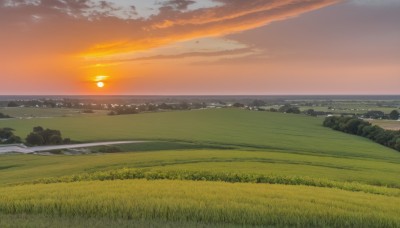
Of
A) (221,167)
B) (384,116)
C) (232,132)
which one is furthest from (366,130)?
(221,167)

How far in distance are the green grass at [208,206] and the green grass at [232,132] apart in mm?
35274

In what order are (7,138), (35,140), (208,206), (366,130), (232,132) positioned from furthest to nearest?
(366,130)
(232,132)
(7,138)
(35,140)
(208,206)

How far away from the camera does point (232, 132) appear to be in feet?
238

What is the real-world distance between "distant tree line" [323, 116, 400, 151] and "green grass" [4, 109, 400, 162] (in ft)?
10.3

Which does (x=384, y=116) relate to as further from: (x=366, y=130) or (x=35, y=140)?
(x=35, y=140)

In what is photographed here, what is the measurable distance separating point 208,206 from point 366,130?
7507cm

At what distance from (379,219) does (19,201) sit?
12.2 meters

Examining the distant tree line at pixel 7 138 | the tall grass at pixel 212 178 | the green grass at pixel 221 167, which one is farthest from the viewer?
the distant tree line at pixel 7 138

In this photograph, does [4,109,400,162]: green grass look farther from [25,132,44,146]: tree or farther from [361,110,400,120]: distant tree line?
[361,110,400,120]: distant tree line

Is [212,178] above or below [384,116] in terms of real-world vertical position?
above

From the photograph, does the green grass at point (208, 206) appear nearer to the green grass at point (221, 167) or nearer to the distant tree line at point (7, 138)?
the green grass at point (221, 167)

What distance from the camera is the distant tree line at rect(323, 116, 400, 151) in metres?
69.0

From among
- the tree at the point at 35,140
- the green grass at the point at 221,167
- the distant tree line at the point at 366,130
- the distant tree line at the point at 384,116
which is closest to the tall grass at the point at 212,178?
the green grass at the point at 221,167

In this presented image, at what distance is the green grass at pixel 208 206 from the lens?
13.1 m
